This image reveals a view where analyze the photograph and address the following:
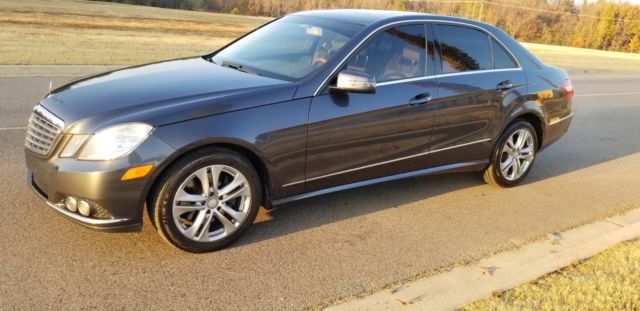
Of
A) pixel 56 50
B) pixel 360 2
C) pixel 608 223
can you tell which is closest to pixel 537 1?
pixel 360 2

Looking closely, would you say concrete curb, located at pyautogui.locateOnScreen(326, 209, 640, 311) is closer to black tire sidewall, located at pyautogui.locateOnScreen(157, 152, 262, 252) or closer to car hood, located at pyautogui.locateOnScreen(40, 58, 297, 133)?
black tire sidewall, located at pyautogui.locateOnScreen(157, 152, 262, 252)

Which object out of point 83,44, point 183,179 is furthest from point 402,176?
point 83,44

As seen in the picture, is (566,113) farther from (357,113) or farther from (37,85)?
(37,85)

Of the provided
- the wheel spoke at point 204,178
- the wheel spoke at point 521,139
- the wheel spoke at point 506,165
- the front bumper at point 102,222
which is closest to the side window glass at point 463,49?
the wheel spoke at point 521,139

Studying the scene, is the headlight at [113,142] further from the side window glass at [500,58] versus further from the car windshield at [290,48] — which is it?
the side window glass at [500,58]

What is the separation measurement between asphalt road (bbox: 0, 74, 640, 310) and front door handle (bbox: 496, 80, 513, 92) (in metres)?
1.07

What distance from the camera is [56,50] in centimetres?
Result: 1523

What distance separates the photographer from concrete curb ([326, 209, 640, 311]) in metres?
3.55

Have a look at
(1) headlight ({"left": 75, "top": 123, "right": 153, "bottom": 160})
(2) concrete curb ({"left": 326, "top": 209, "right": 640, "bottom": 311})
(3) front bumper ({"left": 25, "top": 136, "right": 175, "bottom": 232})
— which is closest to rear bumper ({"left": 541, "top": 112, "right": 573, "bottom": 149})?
(2) concrete curb ({"left": 326, "top": 209, "right": 640, "bottom": 311})

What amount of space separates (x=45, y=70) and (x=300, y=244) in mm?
9405

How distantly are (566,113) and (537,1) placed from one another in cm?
7532

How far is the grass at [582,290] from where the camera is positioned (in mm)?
3449

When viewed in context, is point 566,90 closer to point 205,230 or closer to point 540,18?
point 205,230

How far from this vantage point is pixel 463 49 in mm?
5473
